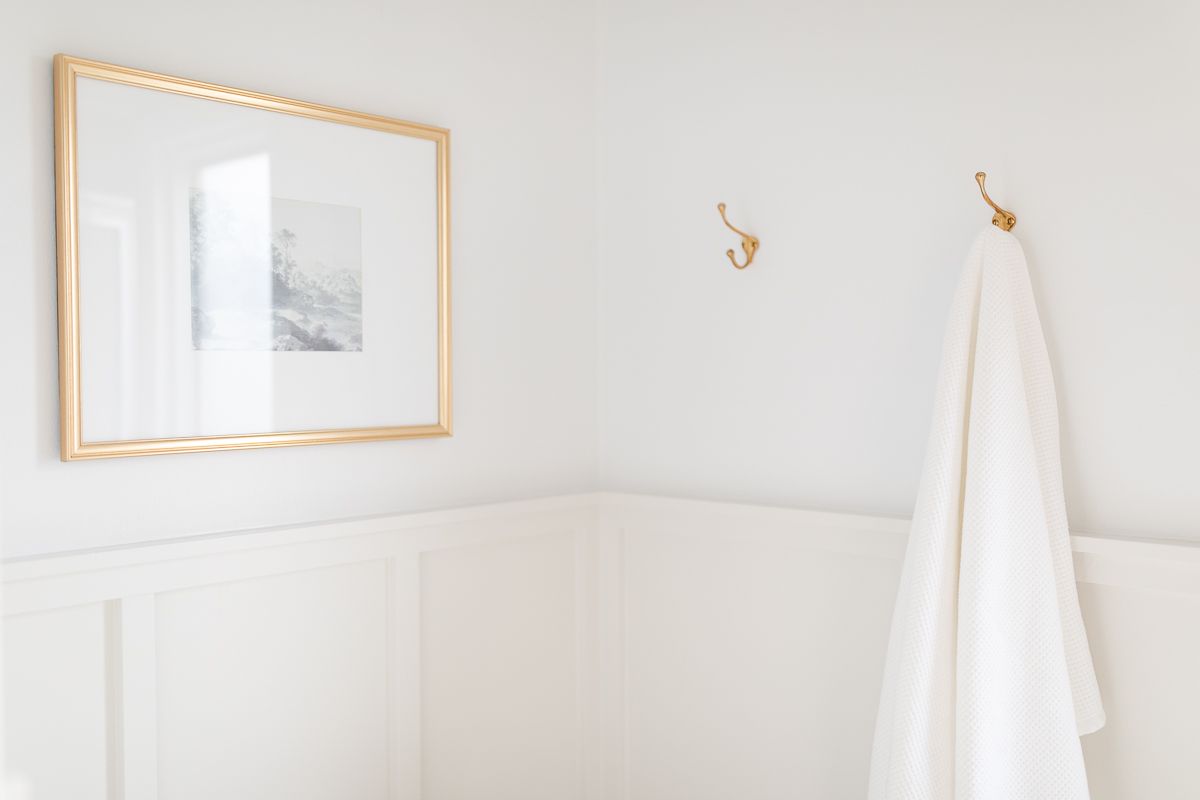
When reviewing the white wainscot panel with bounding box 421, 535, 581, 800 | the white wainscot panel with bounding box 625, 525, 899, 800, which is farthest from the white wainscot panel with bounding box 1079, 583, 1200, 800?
the white wainscot panel with bounding box 421, 535, 581, 800

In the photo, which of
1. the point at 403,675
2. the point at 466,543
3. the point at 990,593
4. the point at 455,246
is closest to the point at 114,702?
the point at 403,675

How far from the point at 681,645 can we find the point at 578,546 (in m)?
0.27

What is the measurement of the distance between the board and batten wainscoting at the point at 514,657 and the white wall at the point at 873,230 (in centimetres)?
12

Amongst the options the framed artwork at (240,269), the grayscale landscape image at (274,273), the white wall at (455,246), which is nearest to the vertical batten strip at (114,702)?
the white wall at (455,246)

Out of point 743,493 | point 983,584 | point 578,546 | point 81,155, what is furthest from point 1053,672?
point 81,155

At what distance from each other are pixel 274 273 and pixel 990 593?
108 cm

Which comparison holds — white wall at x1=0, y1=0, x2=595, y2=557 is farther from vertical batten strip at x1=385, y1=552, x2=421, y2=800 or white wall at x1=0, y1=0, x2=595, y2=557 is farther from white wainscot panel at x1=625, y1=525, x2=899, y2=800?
white wainscot panel at x1=625, y1=525, x2=899, y2=800

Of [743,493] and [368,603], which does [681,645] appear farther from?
[368,603]

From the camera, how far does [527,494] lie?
1.81 metres

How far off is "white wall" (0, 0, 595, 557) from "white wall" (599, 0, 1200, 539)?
107mm

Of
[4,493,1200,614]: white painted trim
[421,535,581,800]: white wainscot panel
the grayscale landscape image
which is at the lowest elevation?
[421,535,581,800]: white wainscot panel

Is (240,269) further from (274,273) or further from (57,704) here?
(57,704)

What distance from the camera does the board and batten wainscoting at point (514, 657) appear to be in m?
1.24

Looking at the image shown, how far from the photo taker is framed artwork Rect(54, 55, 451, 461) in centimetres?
127
